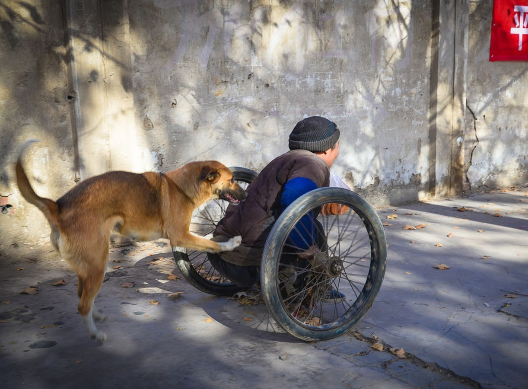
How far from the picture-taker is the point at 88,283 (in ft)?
11.0

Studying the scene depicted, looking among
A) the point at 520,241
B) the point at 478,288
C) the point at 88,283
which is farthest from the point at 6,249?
the point at 520,241

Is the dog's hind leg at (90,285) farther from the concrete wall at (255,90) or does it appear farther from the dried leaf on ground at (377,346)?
the concrete wall at (255,90)

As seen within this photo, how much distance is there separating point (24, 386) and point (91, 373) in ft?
1.18

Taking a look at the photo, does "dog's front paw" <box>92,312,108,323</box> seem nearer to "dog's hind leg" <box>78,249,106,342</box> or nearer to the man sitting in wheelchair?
"dog's hind leg" <box>78,249,106,342</box>

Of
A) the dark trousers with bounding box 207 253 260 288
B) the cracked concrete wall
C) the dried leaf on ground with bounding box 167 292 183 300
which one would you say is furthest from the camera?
the cracked concrete wall

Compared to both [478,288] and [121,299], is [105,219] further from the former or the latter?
[478,288]

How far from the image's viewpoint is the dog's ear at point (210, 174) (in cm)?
375

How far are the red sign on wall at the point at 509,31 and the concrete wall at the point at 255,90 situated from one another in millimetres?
153

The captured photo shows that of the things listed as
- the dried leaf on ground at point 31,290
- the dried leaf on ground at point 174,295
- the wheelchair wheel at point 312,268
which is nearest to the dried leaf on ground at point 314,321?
the wheelchair wheel at point 312,268

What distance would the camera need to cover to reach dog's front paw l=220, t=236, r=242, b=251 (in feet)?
12.1

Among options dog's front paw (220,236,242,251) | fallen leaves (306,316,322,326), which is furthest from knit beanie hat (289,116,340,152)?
fallen leaves (306,316,322,326)

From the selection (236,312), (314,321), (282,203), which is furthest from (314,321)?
(282,203)

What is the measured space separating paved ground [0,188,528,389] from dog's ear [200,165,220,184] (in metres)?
1.03

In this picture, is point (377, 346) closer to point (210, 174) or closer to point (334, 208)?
point (334, 208)
